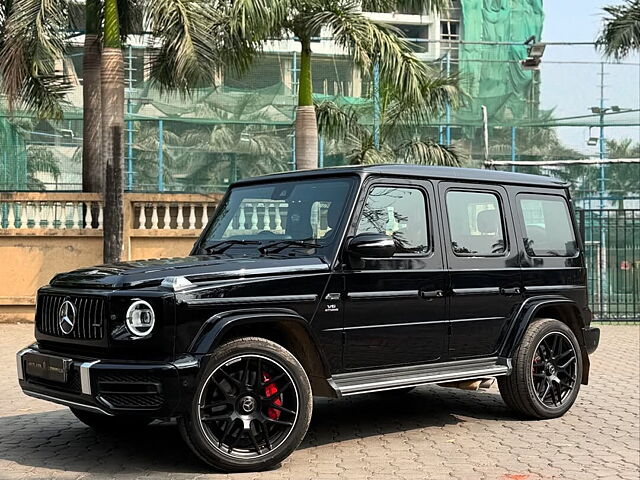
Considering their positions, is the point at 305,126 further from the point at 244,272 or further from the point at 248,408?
the point at 248,408

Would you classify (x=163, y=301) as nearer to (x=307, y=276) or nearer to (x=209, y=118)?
(x=307, y=276)

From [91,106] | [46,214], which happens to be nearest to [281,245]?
[46,214]

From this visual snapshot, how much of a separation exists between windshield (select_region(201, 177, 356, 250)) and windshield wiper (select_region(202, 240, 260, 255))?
1 cm

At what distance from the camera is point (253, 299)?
6078 mm

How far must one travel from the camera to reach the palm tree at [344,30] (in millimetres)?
14047

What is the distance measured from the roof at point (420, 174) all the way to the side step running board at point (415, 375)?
1441 millimetres

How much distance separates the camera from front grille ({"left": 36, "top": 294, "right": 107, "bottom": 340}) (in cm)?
594

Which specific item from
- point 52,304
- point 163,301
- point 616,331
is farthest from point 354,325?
point 616,331

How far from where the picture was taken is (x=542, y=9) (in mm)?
27359

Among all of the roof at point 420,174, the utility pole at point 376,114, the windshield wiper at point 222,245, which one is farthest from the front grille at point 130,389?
the utility pole at point 376,114

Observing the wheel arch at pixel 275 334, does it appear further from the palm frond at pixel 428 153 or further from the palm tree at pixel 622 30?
the palm tree at pixel 622 30

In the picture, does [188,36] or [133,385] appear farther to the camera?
[188,36]

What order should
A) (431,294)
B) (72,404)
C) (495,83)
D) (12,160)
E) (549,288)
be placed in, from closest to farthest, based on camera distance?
1. (72,404)
2. (431,294)
3. (549,288)
4. (12,160)
5. (495,83)

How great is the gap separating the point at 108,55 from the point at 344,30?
3.89 m
